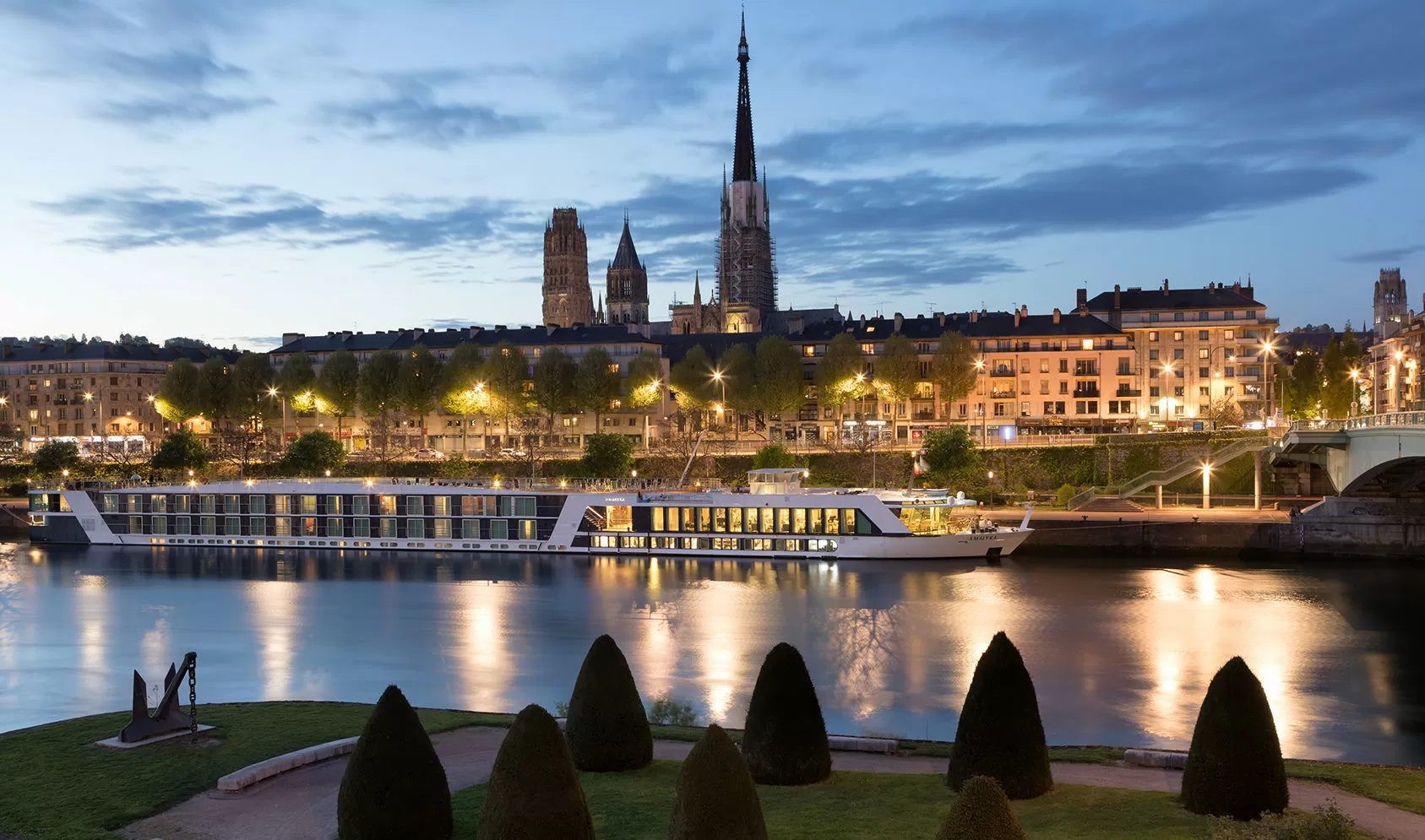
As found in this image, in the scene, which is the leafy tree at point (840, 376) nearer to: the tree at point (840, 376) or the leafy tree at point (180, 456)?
the tree at point (840, 376)

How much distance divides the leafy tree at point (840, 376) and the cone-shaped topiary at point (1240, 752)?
7902 cm

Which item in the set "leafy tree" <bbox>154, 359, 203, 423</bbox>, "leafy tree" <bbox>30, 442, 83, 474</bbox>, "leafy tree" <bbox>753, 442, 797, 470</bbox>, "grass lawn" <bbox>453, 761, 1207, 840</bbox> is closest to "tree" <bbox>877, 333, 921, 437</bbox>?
"leafy tree" <bbox>753, 442, 797, 470</bbox>

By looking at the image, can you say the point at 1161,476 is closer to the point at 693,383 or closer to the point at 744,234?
the point at 693,383

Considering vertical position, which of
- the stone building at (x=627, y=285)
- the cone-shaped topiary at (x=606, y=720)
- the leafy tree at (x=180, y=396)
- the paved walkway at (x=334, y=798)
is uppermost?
the stone building at (x=627, y=285)

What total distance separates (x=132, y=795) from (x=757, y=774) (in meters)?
9.02

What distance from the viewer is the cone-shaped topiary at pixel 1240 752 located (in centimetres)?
1438

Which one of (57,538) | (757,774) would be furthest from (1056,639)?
(57,538)

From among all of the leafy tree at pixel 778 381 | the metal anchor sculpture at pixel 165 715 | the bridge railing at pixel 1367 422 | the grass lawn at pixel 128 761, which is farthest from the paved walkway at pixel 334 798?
the leafy tree at pixel 778 381

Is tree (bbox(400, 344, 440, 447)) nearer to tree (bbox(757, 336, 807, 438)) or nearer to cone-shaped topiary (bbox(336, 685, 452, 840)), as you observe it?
tree (bbox(757, 336, 807, 438))

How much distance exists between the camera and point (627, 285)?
634 feet

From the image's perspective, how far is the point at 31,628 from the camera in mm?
42562

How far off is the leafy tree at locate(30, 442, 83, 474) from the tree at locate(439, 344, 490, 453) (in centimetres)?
2826

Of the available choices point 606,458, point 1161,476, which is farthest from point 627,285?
point 1161,476

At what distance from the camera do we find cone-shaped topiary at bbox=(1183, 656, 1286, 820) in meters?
14.4
